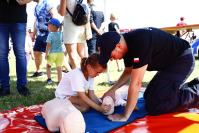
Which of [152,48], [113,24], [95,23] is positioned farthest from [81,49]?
[113,24]

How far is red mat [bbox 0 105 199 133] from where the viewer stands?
275cm

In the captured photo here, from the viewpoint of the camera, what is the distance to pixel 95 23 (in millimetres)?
6449

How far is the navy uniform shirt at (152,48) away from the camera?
9.62ft

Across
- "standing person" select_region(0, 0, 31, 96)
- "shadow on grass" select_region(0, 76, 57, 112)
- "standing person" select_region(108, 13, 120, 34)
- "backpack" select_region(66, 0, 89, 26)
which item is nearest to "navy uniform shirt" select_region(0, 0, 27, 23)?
"standing person" select_region(0, 0, 31, 96)

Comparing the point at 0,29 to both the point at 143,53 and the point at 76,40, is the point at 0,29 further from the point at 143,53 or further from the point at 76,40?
the point at 143,53

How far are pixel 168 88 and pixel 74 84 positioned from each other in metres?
0.85

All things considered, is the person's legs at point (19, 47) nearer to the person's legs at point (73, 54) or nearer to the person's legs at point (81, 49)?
the person's legs at point (73, 54)

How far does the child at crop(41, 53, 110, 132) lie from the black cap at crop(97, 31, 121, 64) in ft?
0.58

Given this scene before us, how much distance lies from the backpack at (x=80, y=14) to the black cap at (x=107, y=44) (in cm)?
190

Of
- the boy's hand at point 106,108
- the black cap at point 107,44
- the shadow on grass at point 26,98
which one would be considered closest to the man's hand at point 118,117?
the boy's hand at point 106,108

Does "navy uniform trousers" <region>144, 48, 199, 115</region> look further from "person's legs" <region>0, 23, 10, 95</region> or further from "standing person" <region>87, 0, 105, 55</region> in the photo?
"standing person" <region>87, 0, 105, 55</region>

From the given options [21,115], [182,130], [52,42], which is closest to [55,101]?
[21,115]

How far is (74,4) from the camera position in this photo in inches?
189

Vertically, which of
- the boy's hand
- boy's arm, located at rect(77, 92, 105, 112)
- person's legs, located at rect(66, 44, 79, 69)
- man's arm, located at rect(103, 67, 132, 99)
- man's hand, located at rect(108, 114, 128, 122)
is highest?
person's legs, located at rect(66, 44, 79, 69)
